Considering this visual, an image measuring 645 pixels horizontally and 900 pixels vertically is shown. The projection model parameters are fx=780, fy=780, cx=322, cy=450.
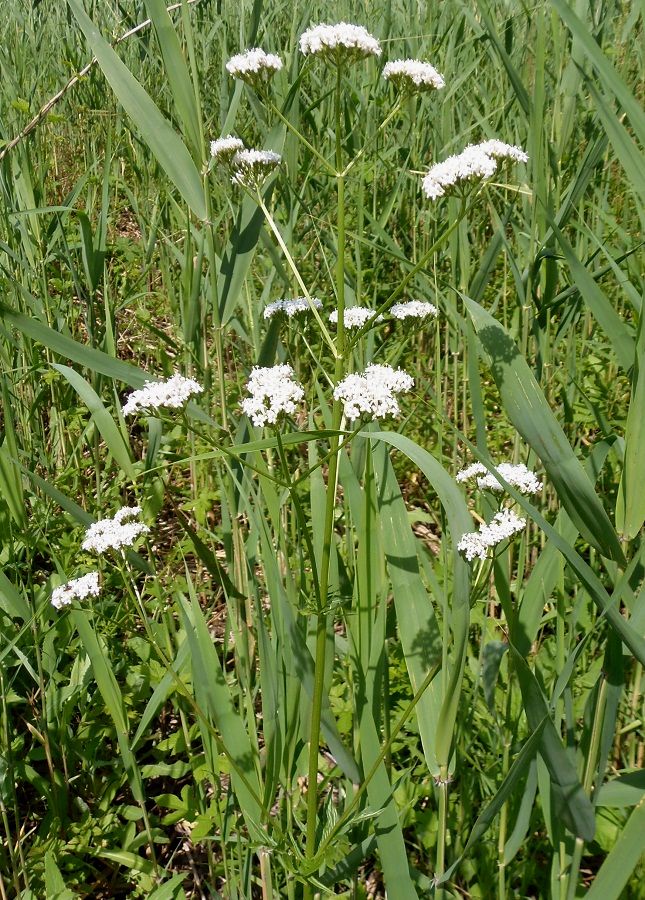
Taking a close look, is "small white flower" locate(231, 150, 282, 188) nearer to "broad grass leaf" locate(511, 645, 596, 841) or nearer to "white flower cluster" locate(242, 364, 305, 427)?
"white flower cluster" locate(242, 364, 305, 427)

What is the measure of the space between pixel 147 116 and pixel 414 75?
1.62 ft

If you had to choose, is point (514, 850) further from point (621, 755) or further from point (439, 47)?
point (439, 47)

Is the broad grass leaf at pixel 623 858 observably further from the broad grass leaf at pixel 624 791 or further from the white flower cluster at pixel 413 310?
the white flower cluster at pixel 413 310

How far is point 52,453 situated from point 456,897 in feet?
5.64

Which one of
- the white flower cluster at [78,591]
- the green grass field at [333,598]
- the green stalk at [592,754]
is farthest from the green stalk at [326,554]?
the white flower cluster at [78,591]

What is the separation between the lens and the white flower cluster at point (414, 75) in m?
1.28

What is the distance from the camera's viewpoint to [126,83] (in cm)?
141

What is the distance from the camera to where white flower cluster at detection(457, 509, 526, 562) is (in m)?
1.02

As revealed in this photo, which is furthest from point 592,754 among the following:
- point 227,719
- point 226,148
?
point 226,148

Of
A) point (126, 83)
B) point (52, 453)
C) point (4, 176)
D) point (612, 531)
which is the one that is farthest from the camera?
point (52, 453)

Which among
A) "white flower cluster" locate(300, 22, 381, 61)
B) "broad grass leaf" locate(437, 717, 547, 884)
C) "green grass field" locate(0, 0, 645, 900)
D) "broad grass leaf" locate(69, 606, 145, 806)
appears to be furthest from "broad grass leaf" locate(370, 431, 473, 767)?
"white flower cluster" locate(300, 22, 381, 61)

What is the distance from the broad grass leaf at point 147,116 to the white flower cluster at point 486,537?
2.64 feet

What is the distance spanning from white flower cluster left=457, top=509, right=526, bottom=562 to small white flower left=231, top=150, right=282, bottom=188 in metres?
0.69

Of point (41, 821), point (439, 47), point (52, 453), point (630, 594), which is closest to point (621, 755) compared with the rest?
point (630, 594)
